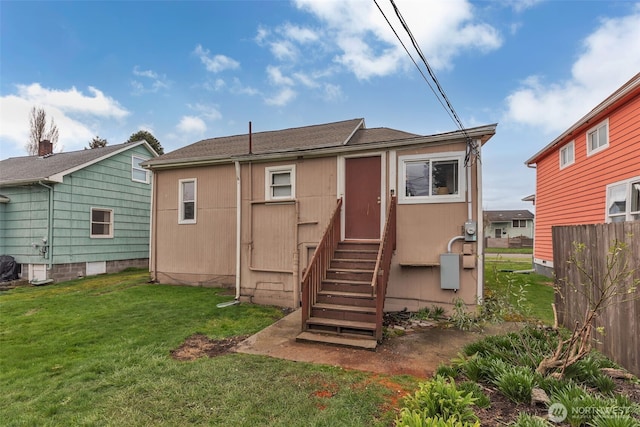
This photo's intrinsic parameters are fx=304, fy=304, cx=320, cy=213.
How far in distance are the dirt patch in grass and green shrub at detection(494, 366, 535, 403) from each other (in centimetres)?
344

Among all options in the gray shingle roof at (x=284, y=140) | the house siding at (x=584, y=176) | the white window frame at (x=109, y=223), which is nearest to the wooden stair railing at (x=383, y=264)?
the gray shingle roof at (x=284, y=140)

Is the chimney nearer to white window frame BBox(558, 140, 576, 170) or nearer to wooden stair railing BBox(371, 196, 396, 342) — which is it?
wooden stair railing BBox(371, 196, 396, 342)

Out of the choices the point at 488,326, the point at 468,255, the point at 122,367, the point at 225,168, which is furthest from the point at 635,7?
the point at 122,367

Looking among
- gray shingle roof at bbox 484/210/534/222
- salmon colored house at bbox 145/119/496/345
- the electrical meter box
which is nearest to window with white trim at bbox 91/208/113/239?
salmon colored house at bbox 145/119/496/345

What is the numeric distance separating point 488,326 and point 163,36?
1340cm

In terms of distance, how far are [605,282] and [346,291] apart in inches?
137

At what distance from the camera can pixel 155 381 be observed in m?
3.40

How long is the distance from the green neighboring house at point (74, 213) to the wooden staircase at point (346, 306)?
984 cm

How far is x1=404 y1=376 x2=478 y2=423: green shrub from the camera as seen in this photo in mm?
2309

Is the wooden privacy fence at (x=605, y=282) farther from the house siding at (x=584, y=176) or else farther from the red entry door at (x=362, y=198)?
the house siding at (x=584, y=176)

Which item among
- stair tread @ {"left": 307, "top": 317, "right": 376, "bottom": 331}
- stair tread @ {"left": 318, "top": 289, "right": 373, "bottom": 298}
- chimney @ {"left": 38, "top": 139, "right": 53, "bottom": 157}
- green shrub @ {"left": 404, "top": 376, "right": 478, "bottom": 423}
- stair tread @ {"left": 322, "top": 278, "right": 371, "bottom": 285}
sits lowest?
stair tread @ {"left": 307, "top": 317, "right": 376, "bottom": 331}

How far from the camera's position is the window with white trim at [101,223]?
11391 millimetres

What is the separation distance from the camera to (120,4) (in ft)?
31.2

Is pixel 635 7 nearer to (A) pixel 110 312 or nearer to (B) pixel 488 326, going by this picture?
(B) pixel 488 326
